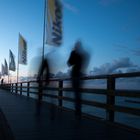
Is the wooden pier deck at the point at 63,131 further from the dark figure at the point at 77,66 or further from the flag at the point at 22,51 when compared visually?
the flag at the point at 22,51

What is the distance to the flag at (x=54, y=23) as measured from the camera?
12062 mm

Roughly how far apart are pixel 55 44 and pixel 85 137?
19.9 feet

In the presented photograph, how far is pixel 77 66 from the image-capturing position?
8250mm

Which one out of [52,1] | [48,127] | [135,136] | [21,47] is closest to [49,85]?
[48,127]

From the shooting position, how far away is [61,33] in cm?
1248

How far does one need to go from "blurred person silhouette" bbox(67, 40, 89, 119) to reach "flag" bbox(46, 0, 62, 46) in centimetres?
307

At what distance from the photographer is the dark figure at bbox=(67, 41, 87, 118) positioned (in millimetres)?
7938

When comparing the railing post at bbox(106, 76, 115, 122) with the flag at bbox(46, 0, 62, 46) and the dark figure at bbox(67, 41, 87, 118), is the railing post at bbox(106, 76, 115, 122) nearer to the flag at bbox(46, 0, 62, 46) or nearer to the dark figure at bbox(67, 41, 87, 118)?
the dark figure at bbox(67, 41, 87, 118)

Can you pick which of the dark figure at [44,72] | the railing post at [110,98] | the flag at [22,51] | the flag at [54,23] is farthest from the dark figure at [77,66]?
the flag at [22,51]

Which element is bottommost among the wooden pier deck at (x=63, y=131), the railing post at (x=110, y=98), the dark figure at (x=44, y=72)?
the wooden pier deck at (x=63, y=131)

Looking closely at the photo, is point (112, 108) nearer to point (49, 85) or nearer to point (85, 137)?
point (85, 137)

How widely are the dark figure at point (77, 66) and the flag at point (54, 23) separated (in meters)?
3.07

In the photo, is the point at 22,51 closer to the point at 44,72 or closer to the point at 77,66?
the point at 44,72

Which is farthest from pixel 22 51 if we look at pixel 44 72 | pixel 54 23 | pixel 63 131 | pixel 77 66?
pixel 63 131
